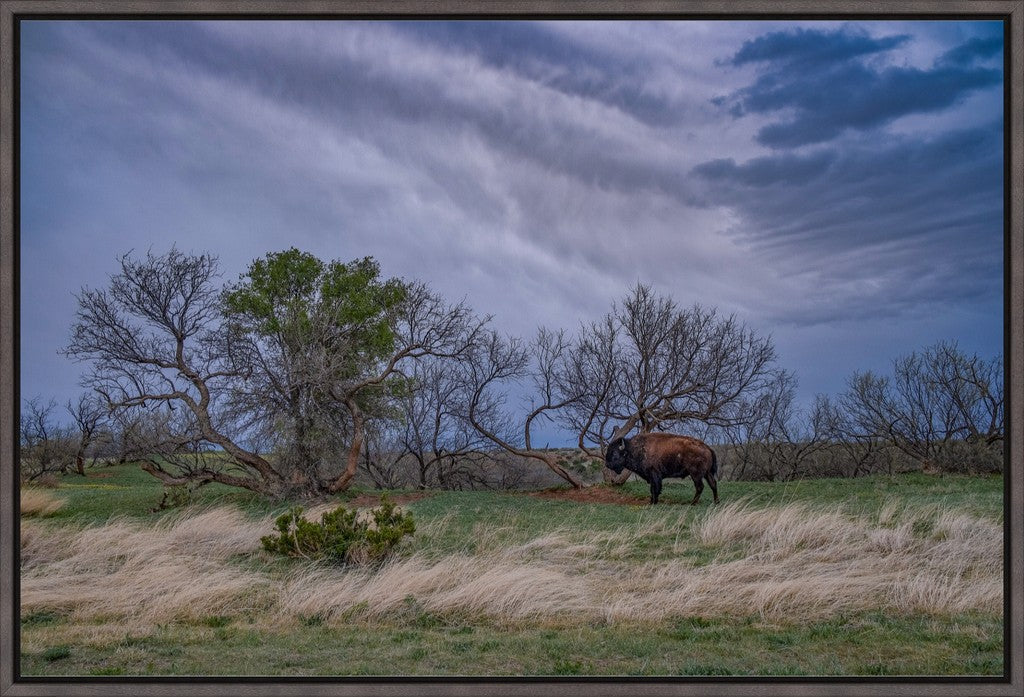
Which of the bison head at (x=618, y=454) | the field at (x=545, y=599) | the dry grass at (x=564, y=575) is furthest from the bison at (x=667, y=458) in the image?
the dry grass at (x=564, y=575)

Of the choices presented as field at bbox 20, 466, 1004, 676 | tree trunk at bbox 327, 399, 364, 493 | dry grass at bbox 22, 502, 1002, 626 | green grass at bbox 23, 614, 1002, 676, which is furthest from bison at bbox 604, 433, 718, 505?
green grass at bbox 23, 614, 1002, 676

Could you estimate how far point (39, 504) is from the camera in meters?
14.1

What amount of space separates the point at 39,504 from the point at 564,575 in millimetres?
10616

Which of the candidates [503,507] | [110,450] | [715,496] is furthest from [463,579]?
[110,450]

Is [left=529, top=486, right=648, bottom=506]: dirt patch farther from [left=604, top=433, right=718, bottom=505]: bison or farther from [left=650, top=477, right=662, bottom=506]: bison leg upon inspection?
[left=604, top=433, right=718, bottom=505]: bison

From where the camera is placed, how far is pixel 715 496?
14977 mm

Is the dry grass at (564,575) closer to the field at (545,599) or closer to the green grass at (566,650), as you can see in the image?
the field at (545,599)

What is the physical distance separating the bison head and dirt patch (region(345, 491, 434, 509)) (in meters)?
4.10

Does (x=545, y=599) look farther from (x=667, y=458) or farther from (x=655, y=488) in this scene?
(x=667, y=458)

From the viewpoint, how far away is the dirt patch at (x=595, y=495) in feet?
54.5

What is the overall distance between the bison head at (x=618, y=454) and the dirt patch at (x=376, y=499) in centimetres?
410

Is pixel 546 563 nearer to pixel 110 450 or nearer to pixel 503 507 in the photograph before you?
pixel 503 507

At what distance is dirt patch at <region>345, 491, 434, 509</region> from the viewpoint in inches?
583

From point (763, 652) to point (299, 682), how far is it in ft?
14.8
